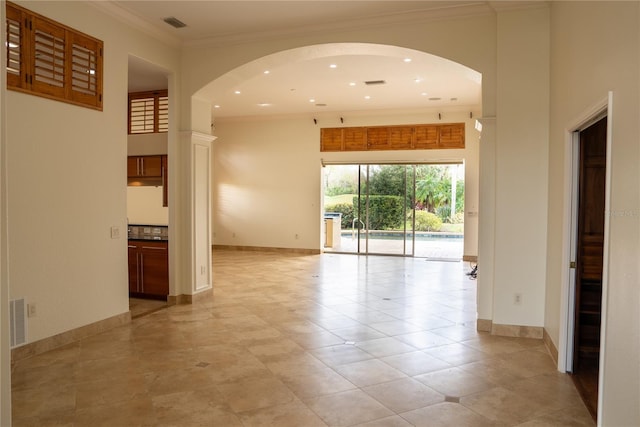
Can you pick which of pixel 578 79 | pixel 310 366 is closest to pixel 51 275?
pixel 310 366

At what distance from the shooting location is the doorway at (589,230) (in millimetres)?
3900

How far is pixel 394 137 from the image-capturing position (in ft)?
37.6

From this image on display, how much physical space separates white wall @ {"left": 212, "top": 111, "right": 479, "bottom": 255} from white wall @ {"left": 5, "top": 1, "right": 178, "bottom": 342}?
6.72 metres

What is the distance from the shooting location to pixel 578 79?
355 centimetres

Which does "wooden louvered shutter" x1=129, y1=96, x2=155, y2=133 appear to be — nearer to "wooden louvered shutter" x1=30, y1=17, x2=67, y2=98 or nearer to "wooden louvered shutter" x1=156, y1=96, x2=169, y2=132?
"wooden louvered shutter" x1=156, y1=96, x2=169, y2=132

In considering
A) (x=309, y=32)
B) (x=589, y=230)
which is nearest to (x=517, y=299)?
(x=589, y=230)

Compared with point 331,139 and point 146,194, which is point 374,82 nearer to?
point 331,139

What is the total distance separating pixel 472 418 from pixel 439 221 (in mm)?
8797

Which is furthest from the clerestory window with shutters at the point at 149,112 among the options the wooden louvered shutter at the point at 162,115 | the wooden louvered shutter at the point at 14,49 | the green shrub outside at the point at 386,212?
the green shrub outside at the point at 386,212

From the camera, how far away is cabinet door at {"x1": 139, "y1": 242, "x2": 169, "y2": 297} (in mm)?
6508

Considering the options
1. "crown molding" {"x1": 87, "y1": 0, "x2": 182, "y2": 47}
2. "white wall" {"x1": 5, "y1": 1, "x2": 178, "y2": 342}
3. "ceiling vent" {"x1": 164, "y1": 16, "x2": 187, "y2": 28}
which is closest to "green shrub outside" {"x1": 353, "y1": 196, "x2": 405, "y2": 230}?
"crown molding" {"x1": 87, "y1": 0, "x2": 182, "y2": 47}

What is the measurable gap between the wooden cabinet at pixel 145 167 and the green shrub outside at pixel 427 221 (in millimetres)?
7023

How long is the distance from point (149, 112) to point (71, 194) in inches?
106

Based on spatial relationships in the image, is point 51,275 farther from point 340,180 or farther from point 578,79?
point 340,180
